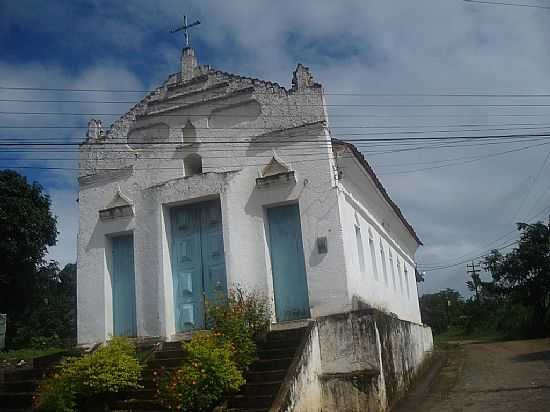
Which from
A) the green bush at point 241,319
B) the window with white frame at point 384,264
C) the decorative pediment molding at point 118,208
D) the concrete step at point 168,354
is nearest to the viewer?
the green bush at point 241,319

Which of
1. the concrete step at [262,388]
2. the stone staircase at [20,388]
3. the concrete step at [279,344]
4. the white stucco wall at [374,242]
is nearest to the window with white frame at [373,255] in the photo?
the white stucco wall at [374,242]

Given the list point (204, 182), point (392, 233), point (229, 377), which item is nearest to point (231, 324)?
point (229, 377)

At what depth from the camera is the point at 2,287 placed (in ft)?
86.6

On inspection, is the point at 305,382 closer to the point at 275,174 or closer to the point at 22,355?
the point at 275,174

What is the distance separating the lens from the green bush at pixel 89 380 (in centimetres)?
904

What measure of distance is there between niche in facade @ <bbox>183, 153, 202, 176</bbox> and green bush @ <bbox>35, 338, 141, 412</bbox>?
14.7 feet

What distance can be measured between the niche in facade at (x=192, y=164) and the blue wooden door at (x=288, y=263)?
197 centimetres

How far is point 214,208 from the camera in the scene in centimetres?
1202

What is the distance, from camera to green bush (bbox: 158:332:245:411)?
817 cm

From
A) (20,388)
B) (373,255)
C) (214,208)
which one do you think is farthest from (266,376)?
(373,255)

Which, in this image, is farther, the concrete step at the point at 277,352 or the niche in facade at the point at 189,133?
the niche in facade at the point at 189,133

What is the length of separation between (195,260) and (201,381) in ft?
13.3

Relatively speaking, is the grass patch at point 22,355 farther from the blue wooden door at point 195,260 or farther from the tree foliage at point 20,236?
the tree foliage at point 20,236

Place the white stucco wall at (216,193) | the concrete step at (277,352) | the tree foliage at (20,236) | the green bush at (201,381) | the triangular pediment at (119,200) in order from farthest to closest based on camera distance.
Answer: the tree foliage at (20,236) < the triangular pediment at (119,200) < the white stucco wall at (216,193) < the concrete step at (277,352) < the green bush at (201,381)
